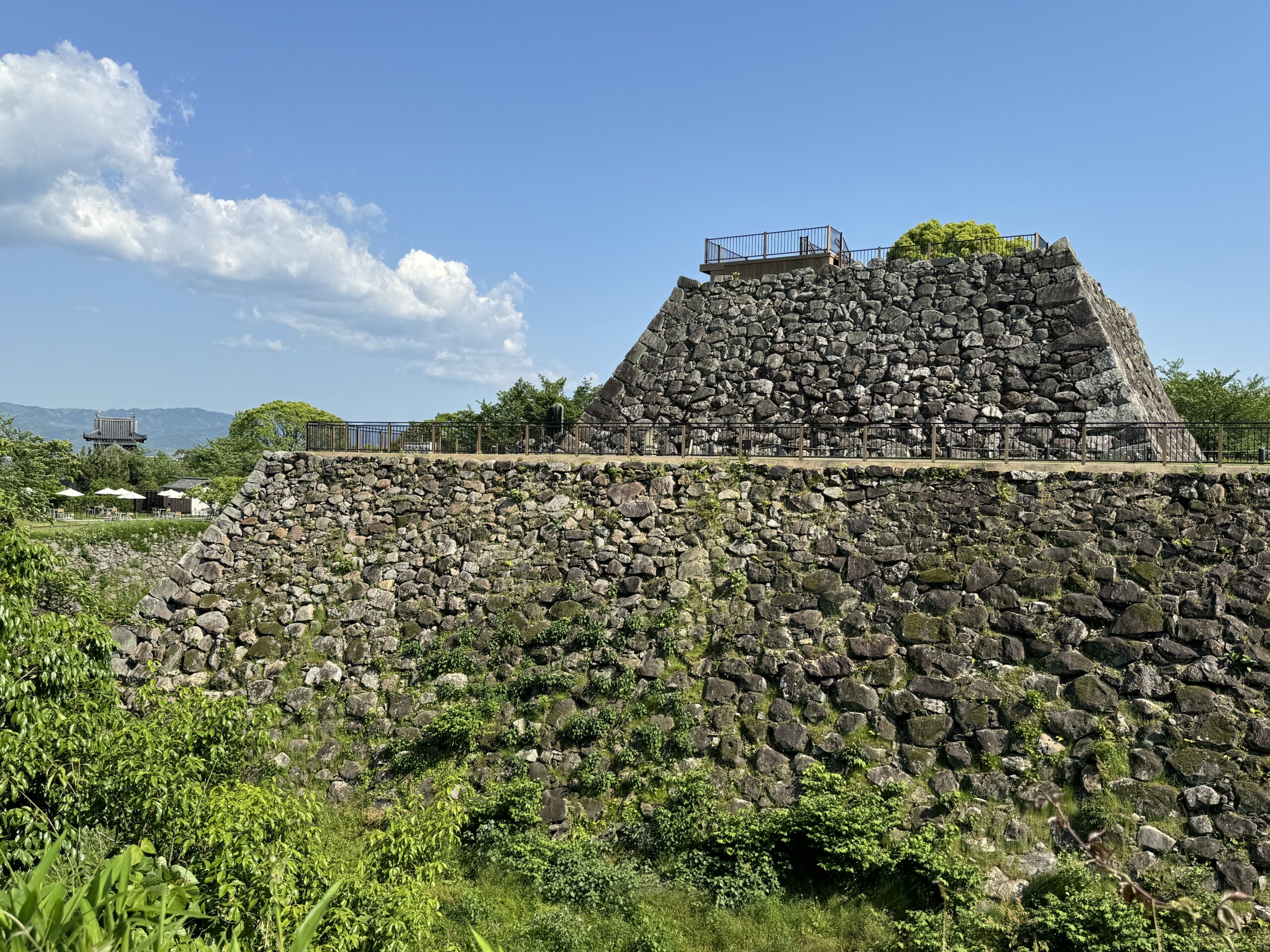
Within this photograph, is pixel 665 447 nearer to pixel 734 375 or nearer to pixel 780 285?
pixel 734 375

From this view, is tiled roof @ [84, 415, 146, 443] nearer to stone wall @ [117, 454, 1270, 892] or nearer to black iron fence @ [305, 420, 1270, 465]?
black iron fence @ [305, 420, 1270, 465]

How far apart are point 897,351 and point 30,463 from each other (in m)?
36.2

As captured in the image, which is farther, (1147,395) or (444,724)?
(1147,395)

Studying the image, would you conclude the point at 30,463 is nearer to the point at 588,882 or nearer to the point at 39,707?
the point at 39,707

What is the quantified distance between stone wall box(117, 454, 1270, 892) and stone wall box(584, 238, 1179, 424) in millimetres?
6464

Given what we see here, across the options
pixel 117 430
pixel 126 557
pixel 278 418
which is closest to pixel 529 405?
pixel 126 557

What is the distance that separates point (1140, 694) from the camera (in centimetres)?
1416

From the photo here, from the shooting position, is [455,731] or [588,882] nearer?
[588,882]

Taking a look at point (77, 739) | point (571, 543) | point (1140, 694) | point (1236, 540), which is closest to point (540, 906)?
point (77, 739)

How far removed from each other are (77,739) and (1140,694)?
1481 centimetres

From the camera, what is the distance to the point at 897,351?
25.8 metres

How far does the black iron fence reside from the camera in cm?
2164

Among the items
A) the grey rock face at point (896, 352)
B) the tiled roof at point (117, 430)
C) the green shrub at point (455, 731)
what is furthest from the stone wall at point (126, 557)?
the tiled roof at point (117, 430)

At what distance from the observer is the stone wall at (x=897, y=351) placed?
2361cm
